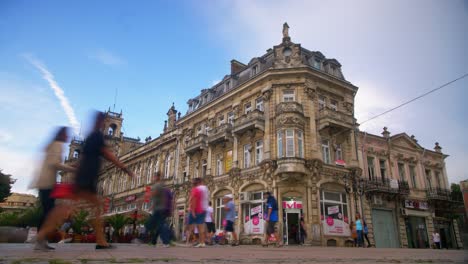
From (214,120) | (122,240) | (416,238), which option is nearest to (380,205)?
(416,238)

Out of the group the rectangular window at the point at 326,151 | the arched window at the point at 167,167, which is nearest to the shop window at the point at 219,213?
the rectangular window at the point at 326,151

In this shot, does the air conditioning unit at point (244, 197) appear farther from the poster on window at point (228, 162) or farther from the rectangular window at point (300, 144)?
the rectangular window at point (300, 144)

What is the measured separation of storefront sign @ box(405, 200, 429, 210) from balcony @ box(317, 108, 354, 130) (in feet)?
28.5

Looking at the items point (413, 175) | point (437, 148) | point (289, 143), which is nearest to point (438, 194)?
point (413, 175)

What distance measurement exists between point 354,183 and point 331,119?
5.12 metres

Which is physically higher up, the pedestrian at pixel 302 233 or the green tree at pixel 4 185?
the green tree at pixel 4 185

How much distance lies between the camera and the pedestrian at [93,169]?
204 inches

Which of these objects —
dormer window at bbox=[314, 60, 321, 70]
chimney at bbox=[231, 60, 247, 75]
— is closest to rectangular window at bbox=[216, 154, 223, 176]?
chimney at bbox=[231, 60, 247, 75]

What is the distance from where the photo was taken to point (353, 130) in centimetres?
2594

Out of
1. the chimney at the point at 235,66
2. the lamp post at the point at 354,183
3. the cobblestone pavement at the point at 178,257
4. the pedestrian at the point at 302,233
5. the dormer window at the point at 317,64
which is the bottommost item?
the cobblestone pavement at the point at 178,257

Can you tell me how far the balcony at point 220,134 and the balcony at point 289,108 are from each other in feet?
17.1

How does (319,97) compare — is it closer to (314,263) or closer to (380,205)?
(380,205)

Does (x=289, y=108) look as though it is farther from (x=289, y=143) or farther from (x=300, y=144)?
(x=300, y=144)

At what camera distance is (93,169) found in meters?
5.30
